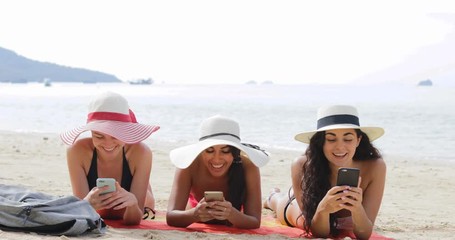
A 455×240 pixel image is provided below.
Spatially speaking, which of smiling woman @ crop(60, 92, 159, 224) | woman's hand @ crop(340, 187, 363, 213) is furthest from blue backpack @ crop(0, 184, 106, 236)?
woman's hand @ crop(340, 187, 363, 213)

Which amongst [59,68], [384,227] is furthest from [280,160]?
[59,68]

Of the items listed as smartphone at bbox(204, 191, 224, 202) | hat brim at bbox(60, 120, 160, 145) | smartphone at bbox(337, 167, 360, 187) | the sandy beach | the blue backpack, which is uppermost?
hat brim at bbox(60, 120, 160, 145)

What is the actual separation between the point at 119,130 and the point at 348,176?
6.25ft

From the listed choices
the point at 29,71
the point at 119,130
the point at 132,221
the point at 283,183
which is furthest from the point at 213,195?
the point at 29,71

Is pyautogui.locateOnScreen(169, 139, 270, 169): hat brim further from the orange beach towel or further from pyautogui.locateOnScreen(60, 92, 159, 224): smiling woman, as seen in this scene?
the orange beach towel

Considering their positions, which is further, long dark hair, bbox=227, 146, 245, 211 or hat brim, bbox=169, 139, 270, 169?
long dark hair, bbox=227, 146, 245, 211

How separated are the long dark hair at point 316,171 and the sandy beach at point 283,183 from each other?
401mm

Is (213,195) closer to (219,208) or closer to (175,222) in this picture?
(219,208)

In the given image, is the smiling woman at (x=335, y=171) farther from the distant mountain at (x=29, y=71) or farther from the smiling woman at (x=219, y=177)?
the distant mountain at (x=29, y=71)

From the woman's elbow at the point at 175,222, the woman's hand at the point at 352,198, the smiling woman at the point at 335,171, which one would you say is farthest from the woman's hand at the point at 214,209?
the woman's hand at the point at 352,198

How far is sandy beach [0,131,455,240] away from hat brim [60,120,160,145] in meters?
0.76

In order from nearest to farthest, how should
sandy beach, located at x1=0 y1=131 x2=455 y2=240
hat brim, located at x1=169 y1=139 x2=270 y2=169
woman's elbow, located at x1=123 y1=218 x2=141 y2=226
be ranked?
hat brim, located at x1=169 y1=139 x2=270 y2=169
woman's elbow, located at x1=123 y1=218 x2=141 y2=226
sandy beach, located at x1=0 y1=131 x2=455 y2=240

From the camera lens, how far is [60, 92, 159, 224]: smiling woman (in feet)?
18.7

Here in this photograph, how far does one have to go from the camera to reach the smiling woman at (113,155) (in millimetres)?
5695
